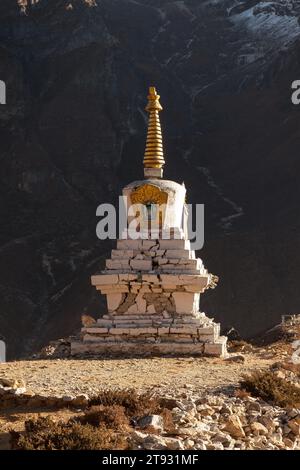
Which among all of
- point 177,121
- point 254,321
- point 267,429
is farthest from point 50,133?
point 267,429

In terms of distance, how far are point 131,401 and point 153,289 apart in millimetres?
7535

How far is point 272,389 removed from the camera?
951cm

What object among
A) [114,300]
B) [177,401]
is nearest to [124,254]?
[114,300]

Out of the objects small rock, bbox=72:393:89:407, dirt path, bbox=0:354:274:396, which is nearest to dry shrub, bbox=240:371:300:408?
dirt path, bbox=0:354:274:396

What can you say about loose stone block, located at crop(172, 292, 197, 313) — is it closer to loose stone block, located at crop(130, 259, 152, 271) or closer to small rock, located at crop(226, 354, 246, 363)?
loose stone block, located at crop(130, 259, 152, 271)

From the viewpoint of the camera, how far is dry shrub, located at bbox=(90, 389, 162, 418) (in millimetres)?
8312

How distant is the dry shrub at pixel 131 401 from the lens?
27.3 ft

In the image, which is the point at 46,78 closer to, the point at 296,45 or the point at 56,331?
the point at 296,45

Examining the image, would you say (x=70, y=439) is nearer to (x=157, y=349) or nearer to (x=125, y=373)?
(x=125, y=373)

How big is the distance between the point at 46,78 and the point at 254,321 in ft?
124

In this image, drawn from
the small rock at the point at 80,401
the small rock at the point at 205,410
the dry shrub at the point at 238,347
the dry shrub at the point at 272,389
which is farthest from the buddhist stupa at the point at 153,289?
the small rock at the point at 205,410

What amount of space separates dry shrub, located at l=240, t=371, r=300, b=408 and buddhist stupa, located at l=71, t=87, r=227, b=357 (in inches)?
199

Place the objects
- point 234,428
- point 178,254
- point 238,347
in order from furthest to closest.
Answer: point 238,347, point 178,254, point 234,428

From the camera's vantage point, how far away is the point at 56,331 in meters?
44.4
